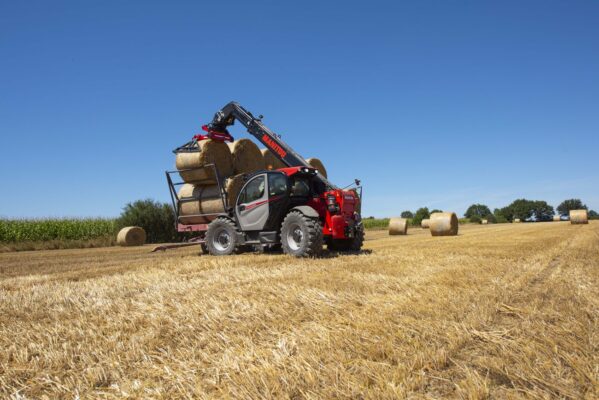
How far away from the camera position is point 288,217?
798 cm

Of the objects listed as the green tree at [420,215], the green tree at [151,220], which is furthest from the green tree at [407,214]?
the green tree at [151,220]

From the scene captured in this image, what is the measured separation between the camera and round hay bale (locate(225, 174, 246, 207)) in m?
9.93

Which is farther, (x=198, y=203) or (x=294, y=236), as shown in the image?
(x=198, y=203)

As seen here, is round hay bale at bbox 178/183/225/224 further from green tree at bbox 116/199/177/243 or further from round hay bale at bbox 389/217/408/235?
round hay bale at bbox 389/217/408/235

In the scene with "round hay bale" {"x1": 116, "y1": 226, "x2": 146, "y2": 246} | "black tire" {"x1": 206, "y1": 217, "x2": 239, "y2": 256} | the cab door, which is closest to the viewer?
the cab door

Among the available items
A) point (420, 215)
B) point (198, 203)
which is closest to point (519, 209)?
point (420, 215)

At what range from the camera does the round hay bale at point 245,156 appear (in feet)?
36.1

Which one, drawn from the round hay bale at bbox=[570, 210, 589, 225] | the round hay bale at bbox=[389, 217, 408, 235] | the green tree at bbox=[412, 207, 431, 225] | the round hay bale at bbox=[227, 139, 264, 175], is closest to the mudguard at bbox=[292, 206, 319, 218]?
the round hay bale at bbox=[227, 139, 264, 175]

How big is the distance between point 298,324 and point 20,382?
65.3 inches

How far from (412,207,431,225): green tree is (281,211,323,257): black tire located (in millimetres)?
38441

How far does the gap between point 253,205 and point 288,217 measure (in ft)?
3.73

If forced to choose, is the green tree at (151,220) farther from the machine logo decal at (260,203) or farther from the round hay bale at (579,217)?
the round hay bale at (579,217)

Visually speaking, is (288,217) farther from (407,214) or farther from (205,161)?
(407,214)

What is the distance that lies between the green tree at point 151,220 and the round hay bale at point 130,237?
229cm
